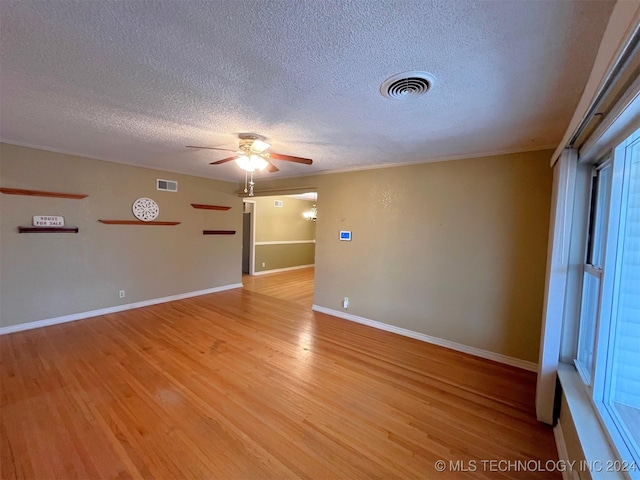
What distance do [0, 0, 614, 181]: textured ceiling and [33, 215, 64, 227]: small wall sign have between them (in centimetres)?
115

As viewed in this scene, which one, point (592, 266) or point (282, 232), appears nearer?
point (592, 266)

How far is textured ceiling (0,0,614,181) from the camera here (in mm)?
1119

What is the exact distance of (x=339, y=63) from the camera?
1.45m

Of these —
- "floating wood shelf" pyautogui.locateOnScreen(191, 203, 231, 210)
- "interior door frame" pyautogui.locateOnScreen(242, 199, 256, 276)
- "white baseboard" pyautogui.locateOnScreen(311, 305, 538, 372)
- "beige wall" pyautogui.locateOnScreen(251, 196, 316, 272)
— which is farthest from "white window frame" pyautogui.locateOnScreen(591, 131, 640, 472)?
"interior door frame" pyautogui.locateOnScreen(242, 199, 256, 276)

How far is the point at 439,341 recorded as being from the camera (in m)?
3.35

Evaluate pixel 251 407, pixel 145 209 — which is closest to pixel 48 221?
pixel 145 209

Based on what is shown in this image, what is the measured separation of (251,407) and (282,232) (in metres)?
6.15

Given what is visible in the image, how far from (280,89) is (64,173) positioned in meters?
3.71

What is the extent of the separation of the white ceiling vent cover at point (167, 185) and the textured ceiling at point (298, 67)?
1813mm

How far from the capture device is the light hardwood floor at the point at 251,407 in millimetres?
1611

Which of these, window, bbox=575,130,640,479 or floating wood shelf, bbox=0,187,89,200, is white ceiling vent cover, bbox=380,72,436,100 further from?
floating wood shelf, bbox=0,187,89,200

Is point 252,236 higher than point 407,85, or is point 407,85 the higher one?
point 407,85

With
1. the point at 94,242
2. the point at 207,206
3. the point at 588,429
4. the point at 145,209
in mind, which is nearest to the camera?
the point at 588,429

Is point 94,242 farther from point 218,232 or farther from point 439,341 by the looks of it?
point 439,341
